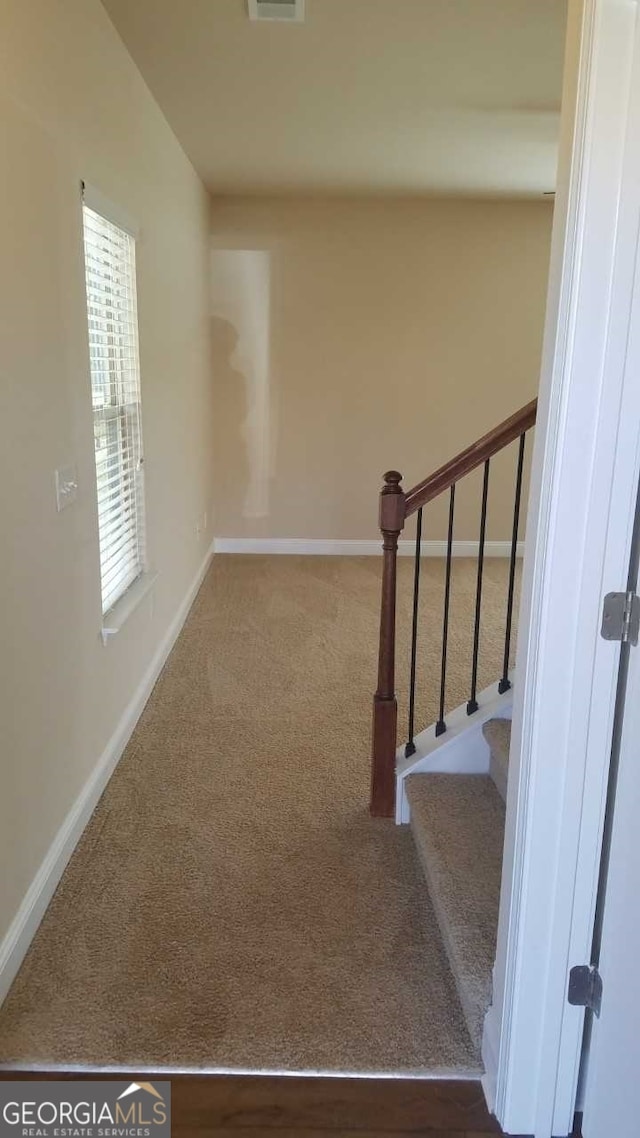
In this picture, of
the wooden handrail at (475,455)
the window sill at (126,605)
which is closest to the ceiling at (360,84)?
the wooden handrail at (475,455)

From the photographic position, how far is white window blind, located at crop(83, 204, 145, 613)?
109 inches

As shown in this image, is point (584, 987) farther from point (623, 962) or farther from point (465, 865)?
point (465, 865)

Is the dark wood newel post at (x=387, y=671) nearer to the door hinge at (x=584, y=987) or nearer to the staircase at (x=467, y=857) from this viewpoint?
the staircase at (x=467, y=857)

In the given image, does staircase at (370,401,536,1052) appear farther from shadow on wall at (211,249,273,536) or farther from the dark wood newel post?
shadow on wall at (211,249,273,536)

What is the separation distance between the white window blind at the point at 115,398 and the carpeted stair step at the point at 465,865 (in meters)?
1.36

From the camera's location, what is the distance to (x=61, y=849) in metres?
2.27

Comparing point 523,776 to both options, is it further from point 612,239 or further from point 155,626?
point 155,626

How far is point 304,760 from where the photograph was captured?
9.82ft

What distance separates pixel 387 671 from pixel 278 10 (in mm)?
2166

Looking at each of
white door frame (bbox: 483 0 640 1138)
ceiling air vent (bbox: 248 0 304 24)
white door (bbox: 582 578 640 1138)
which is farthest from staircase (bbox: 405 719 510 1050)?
ceiling air vent (bbox: 248 0 304 24)

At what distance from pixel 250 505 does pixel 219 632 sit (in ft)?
6.31

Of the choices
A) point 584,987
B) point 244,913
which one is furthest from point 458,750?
point 584,987

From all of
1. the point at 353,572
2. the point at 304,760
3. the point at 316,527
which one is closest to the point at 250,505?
the point at 316,527

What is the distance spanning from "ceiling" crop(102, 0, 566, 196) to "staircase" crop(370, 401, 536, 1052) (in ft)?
5.21
